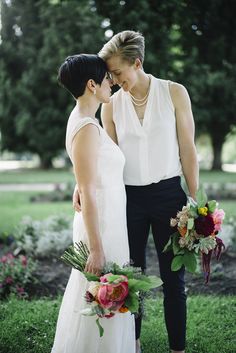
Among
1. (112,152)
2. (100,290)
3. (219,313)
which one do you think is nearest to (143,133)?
(112,152)

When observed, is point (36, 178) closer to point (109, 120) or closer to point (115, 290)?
point (109, 120)

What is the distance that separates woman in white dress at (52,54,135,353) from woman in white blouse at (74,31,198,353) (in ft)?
0.68

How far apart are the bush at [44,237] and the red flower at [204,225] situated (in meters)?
3.88

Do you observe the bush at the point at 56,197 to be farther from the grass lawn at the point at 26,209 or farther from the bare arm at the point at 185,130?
the bare arm at the point at 185,130

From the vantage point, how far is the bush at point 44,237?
6523 mm

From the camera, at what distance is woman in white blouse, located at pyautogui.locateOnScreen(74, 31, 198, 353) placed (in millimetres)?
3162

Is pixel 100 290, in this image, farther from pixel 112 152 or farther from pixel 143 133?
pixel 143 133

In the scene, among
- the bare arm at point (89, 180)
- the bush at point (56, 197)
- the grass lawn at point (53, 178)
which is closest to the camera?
the bare arm at point (89, 180)

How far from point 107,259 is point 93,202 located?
450mm

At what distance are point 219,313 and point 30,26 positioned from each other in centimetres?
2671

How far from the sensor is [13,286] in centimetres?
521

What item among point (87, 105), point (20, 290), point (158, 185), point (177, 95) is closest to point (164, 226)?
point (158, 185)

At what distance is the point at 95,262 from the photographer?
2.80 metres

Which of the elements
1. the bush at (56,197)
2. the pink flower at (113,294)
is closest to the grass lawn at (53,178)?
the bush at (56,197)
